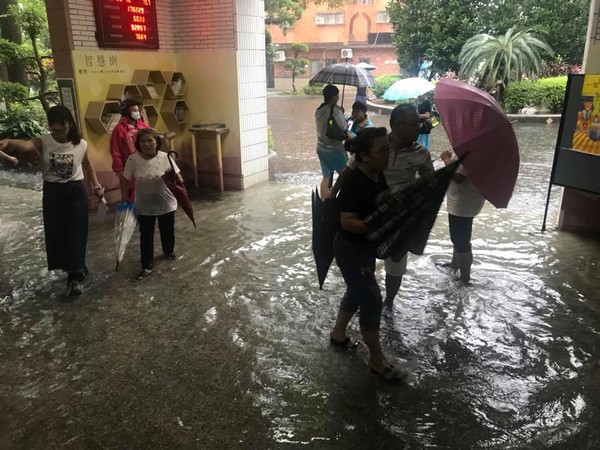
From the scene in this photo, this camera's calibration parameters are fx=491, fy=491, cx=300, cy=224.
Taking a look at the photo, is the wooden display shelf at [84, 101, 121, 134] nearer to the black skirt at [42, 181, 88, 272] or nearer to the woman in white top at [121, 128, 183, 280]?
the woman in white top at [121, 128, 183, 280]

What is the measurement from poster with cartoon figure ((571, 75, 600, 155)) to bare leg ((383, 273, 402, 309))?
2.73 metres

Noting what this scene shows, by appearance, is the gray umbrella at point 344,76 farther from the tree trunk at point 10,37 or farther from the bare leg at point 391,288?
the tree trunk at point 10,37

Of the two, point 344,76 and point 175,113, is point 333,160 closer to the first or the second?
point 344,76

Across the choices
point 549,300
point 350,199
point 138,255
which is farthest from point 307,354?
point 138,255

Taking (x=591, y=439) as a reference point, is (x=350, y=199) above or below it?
above

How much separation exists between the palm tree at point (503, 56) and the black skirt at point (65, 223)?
639 inches

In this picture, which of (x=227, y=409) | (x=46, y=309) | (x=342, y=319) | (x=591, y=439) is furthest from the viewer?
(x=46, y=309)

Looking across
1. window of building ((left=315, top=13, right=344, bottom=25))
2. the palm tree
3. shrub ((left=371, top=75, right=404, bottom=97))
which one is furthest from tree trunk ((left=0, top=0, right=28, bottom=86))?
window of building ((left=315, top=13, right=344, bottom=25))

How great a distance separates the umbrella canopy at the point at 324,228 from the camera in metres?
3.04

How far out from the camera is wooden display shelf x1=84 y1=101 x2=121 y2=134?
248 inches

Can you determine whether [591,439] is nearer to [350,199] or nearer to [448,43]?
[350,199]

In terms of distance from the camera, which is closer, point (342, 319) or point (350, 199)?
point (350, 199)

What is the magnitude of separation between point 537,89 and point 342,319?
16383 mm

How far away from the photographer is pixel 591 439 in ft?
8.76
